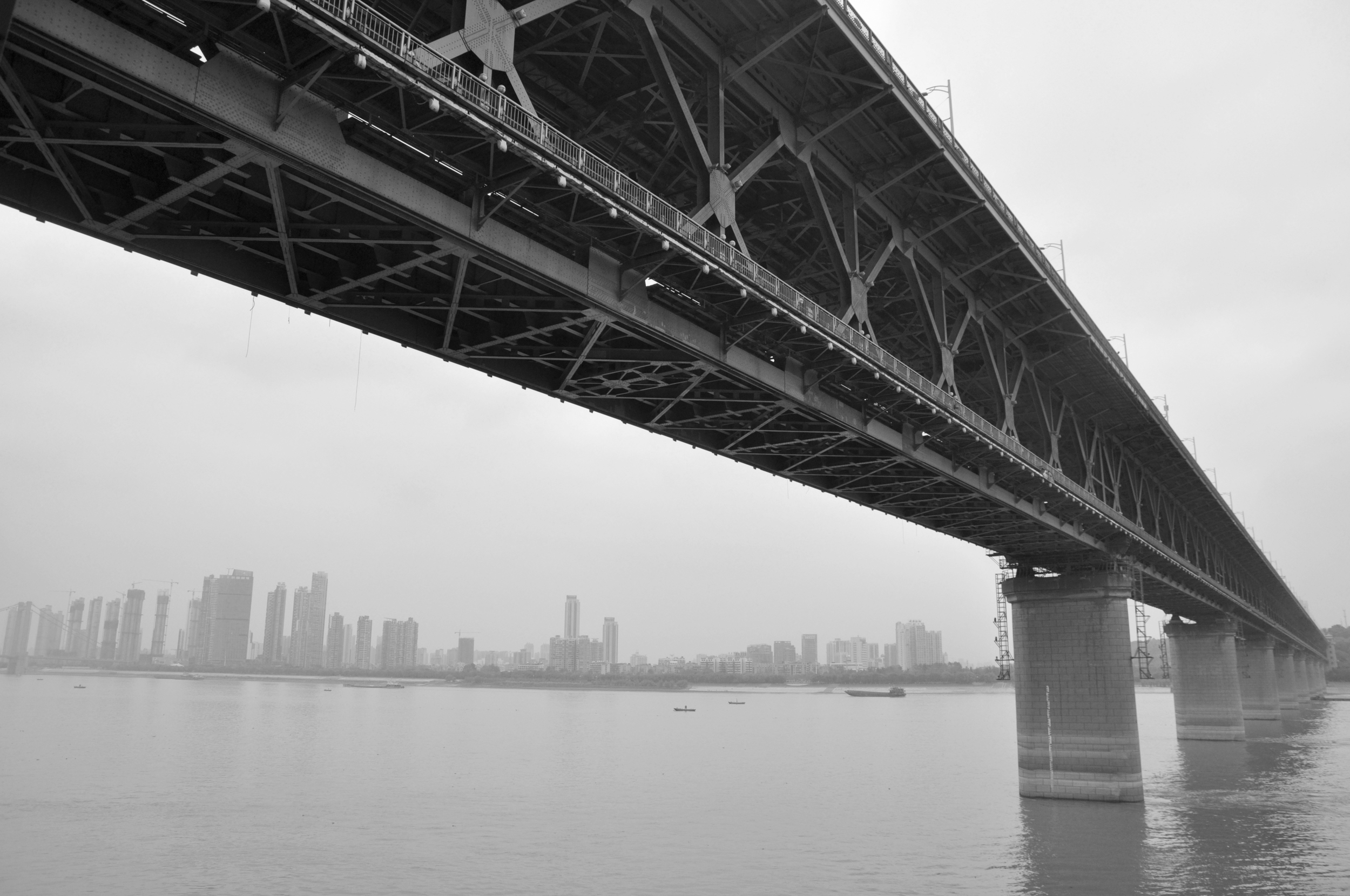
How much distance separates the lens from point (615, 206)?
47.8ft

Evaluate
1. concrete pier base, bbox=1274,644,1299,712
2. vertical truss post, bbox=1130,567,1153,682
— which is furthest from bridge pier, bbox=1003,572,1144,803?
concrete pier base, bbox=1274,644,1299,712

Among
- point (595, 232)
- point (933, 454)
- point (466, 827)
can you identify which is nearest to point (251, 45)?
point (595, 232)

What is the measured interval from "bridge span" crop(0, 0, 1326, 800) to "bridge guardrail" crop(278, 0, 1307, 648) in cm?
7

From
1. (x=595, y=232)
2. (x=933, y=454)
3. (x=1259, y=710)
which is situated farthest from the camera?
(x=1259, y=710)

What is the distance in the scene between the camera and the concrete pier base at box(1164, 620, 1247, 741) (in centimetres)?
7862

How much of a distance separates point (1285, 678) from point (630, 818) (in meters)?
116

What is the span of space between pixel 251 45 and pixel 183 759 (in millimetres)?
60664

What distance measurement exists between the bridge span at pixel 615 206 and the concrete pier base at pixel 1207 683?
166 ft

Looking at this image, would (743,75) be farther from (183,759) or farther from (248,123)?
(183,759)

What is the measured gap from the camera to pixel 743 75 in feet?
65.8

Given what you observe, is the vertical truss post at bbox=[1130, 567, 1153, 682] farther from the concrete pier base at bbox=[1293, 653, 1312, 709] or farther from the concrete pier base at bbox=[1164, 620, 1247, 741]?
the concrete pier base at bbox=[1293, 653, 1312, 709]

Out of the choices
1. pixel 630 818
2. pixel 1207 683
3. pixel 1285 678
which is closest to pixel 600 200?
pixel 630 818

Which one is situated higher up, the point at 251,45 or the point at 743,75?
the point at 743,75

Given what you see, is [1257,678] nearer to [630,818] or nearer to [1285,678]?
[1285,678]
